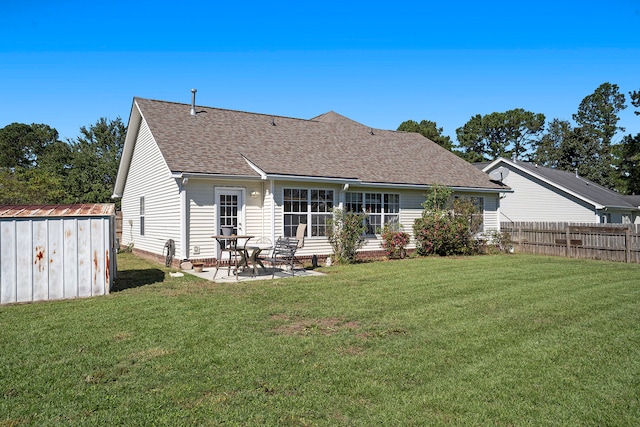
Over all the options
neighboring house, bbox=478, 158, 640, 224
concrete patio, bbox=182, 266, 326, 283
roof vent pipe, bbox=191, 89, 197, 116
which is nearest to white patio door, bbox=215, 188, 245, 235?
concrete patio, bbox=182, 266, 326, 283

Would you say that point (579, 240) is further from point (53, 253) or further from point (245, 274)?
point (53, 253)

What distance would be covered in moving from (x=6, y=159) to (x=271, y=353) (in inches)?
2231

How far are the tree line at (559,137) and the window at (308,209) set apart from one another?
35.8 m

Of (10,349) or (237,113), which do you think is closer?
(10,349)

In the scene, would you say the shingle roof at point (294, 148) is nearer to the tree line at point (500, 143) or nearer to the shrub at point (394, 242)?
the shrub at point (394, 242)

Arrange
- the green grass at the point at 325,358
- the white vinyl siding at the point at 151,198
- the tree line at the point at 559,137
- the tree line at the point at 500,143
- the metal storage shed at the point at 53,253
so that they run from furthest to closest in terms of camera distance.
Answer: the tree line at the point at 559,137 → the tree line at the point at 500,143 → the white vinyl siding at the point at 151,198 → the metal storage shed at the point at 53,253 → the green grass at the point at 325,358

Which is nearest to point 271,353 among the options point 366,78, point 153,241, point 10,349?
point 10,349

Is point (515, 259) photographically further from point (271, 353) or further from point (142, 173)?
point (142, 173)

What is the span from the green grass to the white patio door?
4.40m

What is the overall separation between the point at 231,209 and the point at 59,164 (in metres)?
31.6

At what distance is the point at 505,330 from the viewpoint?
5.94m

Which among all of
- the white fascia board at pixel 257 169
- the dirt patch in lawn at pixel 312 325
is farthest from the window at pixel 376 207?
the dirt patch in lawn at pixel 312 325

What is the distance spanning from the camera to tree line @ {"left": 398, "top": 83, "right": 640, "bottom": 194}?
4516 cm

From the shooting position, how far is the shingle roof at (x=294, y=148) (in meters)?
13.5
